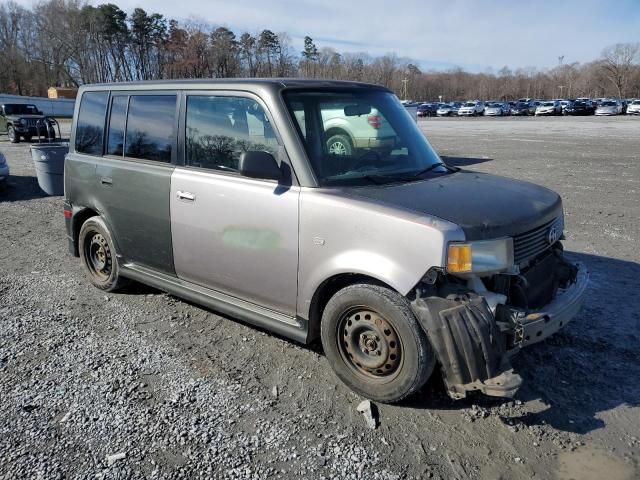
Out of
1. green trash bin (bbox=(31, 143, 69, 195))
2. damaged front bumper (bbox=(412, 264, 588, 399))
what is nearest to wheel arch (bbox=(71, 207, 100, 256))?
damaged front bumper (bbox=(412, 264, 588, 399))

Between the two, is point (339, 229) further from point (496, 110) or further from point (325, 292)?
point (496, 110)

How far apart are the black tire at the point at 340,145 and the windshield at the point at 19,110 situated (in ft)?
90.8

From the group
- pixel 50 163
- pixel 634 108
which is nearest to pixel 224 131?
pixel 50 163

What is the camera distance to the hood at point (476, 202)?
9.89 feet

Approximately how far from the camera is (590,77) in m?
106

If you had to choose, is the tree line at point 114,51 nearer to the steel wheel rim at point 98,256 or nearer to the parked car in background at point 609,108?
the parked car in background at point 609,108

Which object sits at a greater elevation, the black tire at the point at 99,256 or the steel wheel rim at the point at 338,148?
the steel wheel rim at the point at 338,148

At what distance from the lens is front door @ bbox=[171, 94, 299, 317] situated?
3.55 metres

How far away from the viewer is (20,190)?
1181cm

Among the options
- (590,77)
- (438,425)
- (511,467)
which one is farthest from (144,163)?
(590,77)

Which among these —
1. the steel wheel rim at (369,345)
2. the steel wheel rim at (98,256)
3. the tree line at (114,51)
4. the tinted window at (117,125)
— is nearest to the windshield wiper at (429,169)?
the steel wheel rim at (369,345)

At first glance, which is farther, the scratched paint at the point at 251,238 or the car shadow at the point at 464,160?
the car shadow at the point at 464,160

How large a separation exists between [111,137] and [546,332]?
413 cm

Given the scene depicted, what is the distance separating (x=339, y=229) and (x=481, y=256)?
0.88m
